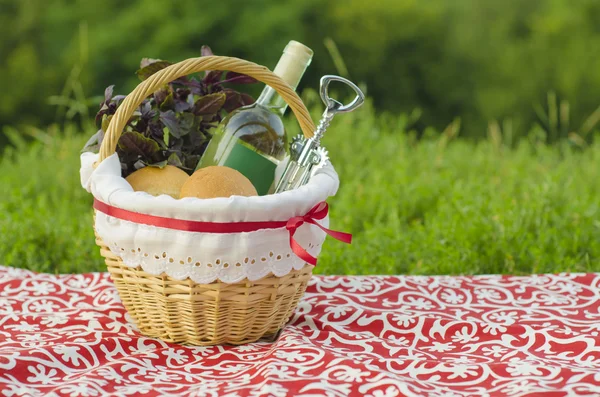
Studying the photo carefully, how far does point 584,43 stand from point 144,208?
1109 cm

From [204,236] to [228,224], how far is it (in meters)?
0.05

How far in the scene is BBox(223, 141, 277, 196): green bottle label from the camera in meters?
1.58

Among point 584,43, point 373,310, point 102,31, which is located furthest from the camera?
point 102,31

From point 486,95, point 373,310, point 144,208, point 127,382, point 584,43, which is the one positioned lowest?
point 127,382

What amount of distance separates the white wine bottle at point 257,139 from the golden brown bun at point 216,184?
133 mm

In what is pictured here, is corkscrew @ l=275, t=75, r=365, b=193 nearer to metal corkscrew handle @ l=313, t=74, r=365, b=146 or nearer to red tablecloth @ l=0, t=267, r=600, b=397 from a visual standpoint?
metal corkscrew handle @ l=313, t=74, r=365, b=146

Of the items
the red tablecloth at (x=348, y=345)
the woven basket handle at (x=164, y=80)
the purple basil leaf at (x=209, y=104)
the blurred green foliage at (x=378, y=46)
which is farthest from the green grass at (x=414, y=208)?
the blurred green foliage at (x=378, y=46)

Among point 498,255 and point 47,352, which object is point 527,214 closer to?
point 498,255

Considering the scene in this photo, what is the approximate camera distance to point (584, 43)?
36.6 ft

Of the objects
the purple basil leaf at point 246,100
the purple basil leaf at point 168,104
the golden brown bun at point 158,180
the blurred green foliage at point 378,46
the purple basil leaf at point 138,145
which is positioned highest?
the blurred green foliage at point 378,46

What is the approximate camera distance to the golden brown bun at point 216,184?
1405 millimetres

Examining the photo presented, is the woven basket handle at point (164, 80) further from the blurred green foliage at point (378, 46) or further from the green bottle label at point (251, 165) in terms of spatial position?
the blurred green foliage at point (378, 46)

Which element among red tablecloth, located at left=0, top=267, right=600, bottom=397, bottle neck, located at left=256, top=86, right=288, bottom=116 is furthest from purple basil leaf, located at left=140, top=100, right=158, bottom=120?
red tablecloth, located at left=0, top=267, right=600, bottom=397

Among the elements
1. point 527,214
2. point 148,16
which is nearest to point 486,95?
point 148,16
